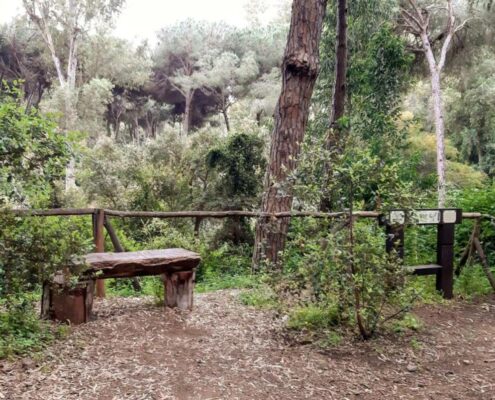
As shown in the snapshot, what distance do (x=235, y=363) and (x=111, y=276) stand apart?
1.37m

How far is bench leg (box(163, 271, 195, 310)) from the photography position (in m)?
4.41

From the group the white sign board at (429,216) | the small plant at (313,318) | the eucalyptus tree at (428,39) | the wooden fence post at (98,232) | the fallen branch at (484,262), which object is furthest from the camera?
the eucalyptus tree at (428,39)

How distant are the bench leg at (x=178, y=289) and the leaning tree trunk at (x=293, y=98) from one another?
1.91 metres

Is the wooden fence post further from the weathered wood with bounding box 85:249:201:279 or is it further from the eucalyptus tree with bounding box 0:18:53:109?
the eucalyptus tree with bounding box 0:18:53:109

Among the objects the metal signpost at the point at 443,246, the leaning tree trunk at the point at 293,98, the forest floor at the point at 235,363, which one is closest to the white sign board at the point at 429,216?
the metal signpost at the point at 443,246

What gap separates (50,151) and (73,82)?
22583 mm

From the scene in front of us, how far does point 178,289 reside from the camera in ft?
14.5

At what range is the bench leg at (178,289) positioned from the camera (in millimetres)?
4414

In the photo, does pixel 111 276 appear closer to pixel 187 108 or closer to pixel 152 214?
pixel 152 214

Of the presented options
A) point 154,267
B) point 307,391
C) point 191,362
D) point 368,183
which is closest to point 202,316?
point 154,267

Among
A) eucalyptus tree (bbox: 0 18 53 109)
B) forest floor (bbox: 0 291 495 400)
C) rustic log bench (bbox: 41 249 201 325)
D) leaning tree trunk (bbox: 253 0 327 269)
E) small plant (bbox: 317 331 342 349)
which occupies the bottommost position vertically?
forest floor (bbox: 0 291 495 400)

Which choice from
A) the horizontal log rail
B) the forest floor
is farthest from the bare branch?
the forest floor

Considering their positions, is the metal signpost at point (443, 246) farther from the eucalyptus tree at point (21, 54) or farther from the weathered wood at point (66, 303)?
the eucalyptus tree at point (21, 54)

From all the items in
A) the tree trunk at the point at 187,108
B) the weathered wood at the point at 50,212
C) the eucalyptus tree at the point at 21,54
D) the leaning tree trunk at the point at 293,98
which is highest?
the eucalyptus tree at the point at 21,54
